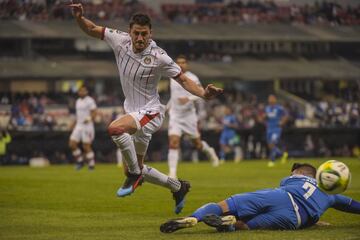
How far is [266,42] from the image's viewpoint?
6256 cm

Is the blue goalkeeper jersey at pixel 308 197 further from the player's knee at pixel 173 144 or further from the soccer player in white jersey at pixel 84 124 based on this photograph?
the soccer player in white jersey at pixel 84 124

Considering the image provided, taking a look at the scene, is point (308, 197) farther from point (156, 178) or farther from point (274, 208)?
point (156, 178)

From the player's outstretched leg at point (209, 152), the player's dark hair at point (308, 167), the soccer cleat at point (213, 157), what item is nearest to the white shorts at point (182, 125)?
the player's outstretched leg at point (209, 152)

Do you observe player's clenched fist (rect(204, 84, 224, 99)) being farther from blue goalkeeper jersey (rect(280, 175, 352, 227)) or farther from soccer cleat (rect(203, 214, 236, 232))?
soccer cleat (rect(203, 214, 236, 232))

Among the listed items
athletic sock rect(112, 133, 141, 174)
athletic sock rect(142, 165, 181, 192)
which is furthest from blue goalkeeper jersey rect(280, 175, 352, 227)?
athletic sock rect(142, 165, 181, 192)

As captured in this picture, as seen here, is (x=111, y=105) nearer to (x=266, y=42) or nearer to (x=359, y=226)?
(x=266, y=42)

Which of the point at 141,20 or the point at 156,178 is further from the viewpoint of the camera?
the point at 156,178

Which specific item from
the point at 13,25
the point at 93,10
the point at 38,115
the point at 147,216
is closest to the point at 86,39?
the point at 93,10

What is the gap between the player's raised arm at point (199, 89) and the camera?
43.6 ft

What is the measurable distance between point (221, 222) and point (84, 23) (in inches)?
159

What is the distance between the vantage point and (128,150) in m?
13.7

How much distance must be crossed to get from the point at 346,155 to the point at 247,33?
57.4ft

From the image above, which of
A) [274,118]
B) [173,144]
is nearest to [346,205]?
[173,144]

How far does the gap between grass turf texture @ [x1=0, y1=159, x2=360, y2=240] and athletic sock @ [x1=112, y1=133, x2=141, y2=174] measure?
0.80 meters
